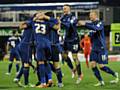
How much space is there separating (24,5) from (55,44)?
136ft

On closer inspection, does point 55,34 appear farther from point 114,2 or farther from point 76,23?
point 114,2

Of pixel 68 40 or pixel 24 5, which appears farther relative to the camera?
pixel 24 5

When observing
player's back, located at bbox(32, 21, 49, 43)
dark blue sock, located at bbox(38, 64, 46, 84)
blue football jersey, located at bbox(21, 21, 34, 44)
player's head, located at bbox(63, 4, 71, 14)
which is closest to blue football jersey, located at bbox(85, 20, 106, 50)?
player's head, located at bbox(63, 4, 71, 14)

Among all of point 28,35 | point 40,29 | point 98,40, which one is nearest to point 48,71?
point 28,35

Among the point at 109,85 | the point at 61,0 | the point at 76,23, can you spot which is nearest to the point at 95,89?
the point at 109,85

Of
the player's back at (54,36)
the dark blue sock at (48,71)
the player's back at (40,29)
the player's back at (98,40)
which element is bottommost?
the dark blue sock at (48,71)

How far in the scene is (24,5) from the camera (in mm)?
55375

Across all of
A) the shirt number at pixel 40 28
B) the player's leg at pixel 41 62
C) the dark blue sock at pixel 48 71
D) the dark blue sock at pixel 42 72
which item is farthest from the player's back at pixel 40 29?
the dark blue sock at pixel 48 71

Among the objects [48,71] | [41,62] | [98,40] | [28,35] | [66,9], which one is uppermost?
[66,9]

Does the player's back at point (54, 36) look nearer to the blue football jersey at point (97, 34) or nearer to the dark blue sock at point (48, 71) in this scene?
the dark blue sock at point (48, 71)

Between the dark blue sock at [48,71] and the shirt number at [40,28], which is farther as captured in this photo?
the dark blue sock at [48,71]

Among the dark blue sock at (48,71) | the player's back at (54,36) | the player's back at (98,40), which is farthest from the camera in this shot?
the player's back at (98,40)

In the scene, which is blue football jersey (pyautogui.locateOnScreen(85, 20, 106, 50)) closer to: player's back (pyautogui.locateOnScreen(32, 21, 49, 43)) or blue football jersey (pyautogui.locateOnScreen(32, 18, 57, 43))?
blue football jersey (pyautogui.locateOnScreen(32, 18, 57, 43))

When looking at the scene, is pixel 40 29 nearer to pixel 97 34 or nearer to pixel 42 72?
pixel 42 72
